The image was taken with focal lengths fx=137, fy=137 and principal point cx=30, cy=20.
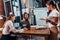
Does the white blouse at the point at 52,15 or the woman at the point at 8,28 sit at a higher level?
the white blouse at the point at 52,15

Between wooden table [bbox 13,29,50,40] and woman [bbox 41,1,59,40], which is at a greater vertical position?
woman [bbox 41,1,59,40]

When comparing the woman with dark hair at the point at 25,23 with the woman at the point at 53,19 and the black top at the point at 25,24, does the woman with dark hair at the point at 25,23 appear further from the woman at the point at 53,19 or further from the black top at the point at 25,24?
the woman at the point at 53,19

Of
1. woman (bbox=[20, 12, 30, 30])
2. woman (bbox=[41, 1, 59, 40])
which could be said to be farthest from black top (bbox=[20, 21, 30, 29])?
woman (bbox=[41, 1, 59, 40])

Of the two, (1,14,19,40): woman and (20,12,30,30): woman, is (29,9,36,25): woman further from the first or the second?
(1,14,19,40): woman

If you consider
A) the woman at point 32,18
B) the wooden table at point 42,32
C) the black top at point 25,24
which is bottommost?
the wooden table at point 42,32

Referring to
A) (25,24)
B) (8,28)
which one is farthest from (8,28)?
(25,24)

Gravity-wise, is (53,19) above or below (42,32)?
above

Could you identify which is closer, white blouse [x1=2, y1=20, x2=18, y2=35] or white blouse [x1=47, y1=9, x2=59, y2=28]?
white blouse [x1=47, y1=9, x2=59, y2=28]

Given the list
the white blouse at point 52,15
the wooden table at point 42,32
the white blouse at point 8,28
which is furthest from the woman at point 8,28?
the white blouse at point 52,15

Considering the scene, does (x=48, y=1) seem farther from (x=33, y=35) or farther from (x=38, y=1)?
(x=33, y=35)

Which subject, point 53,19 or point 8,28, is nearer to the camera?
point 53,19

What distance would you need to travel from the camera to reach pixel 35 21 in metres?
1.17

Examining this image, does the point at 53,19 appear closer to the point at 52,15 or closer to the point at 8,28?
the point at 52,15

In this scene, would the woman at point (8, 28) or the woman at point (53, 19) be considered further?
the woman at point (8, 28)
